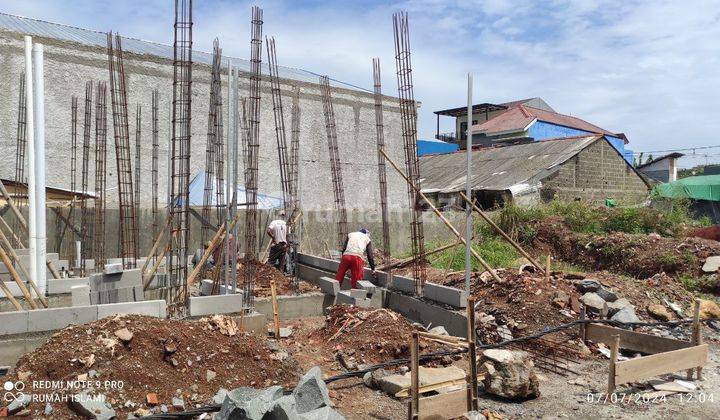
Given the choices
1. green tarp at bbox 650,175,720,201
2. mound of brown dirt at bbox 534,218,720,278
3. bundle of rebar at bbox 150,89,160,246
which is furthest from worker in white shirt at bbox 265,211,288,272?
green tarp at bbox 650,175,720,201

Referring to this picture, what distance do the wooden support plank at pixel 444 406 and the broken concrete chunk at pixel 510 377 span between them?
75 centimetres

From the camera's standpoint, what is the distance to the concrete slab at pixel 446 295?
7363 mm

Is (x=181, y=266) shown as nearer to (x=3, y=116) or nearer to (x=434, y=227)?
(x=3, y=116)

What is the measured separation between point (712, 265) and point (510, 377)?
24.0ft

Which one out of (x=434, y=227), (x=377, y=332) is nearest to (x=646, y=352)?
(x=377, y=332)

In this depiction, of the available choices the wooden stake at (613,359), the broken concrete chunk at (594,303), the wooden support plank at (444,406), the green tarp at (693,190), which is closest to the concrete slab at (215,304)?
the wooden support plank at (444,406)

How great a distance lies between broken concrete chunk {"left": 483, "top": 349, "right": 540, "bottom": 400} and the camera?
5.00m

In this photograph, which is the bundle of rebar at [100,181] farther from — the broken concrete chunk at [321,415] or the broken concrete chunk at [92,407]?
the broken concrete chunk at [321,415]

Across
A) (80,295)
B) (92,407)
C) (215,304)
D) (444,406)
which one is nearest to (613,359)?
(444,406)

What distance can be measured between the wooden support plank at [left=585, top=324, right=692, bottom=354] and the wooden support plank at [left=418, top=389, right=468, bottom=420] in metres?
2.35

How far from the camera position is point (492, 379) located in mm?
5066

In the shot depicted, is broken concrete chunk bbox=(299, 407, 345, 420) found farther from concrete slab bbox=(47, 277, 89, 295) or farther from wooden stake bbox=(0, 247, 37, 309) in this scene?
concrete slab bbox=(47, 277, 89, 295)

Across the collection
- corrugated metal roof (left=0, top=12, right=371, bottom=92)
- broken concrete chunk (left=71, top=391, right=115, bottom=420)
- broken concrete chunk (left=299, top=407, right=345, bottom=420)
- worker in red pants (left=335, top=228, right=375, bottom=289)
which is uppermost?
corrugated metal roof (left=0, top=12, right=371, bottom=92)

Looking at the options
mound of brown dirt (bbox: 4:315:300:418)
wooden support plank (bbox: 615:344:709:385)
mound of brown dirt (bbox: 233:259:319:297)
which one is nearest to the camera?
mound of brown dirt (bbox: 4:315:300:418)
